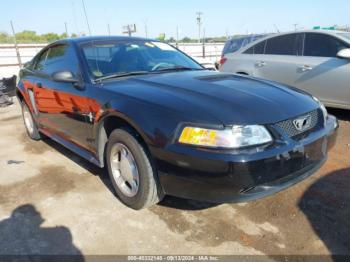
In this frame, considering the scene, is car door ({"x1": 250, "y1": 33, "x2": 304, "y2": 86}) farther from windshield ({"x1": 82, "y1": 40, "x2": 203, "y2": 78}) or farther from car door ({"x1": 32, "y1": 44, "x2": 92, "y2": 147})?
car door ({"x1": 32, "y1": 44, "x2": 92, "y2": 147})

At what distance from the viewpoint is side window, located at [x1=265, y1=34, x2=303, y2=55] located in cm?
622

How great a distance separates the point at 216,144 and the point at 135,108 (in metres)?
0.79

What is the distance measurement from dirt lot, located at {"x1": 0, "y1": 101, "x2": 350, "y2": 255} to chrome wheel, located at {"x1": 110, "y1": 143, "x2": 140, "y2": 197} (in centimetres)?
20

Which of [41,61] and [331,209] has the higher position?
[41,61]

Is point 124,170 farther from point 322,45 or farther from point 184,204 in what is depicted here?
point 322,45

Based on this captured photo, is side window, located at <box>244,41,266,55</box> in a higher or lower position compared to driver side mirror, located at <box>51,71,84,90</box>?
lower

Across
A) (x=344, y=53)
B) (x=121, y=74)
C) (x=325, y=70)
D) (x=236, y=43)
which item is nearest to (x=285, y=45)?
(x=325, y=70)

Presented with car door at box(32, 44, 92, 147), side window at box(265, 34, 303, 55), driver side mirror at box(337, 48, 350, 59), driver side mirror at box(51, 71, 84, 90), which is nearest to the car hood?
driver side mirror at box(51, 71, 84, 90)

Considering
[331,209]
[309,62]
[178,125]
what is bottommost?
[331,209]

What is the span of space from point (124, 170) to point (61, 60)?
5.74ft

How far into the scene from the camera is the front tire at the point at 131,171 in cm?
284

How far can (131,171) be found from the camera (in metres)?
3.08

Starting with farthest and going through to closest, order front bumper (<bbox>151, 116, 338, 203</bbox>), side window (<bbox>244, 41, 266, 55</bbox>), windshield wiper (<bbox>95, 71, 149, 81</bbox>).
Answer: side window (<bbox>244, 41, 266, 55</bbox>)
windshield wiper (<bbox>95, 71, 149, 81</bbox>)
front bumper (<bbox>151, 116, 338, 203</bbox>)

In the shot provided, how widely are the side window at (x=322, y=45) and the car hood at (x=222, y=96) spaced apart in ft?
9.80
